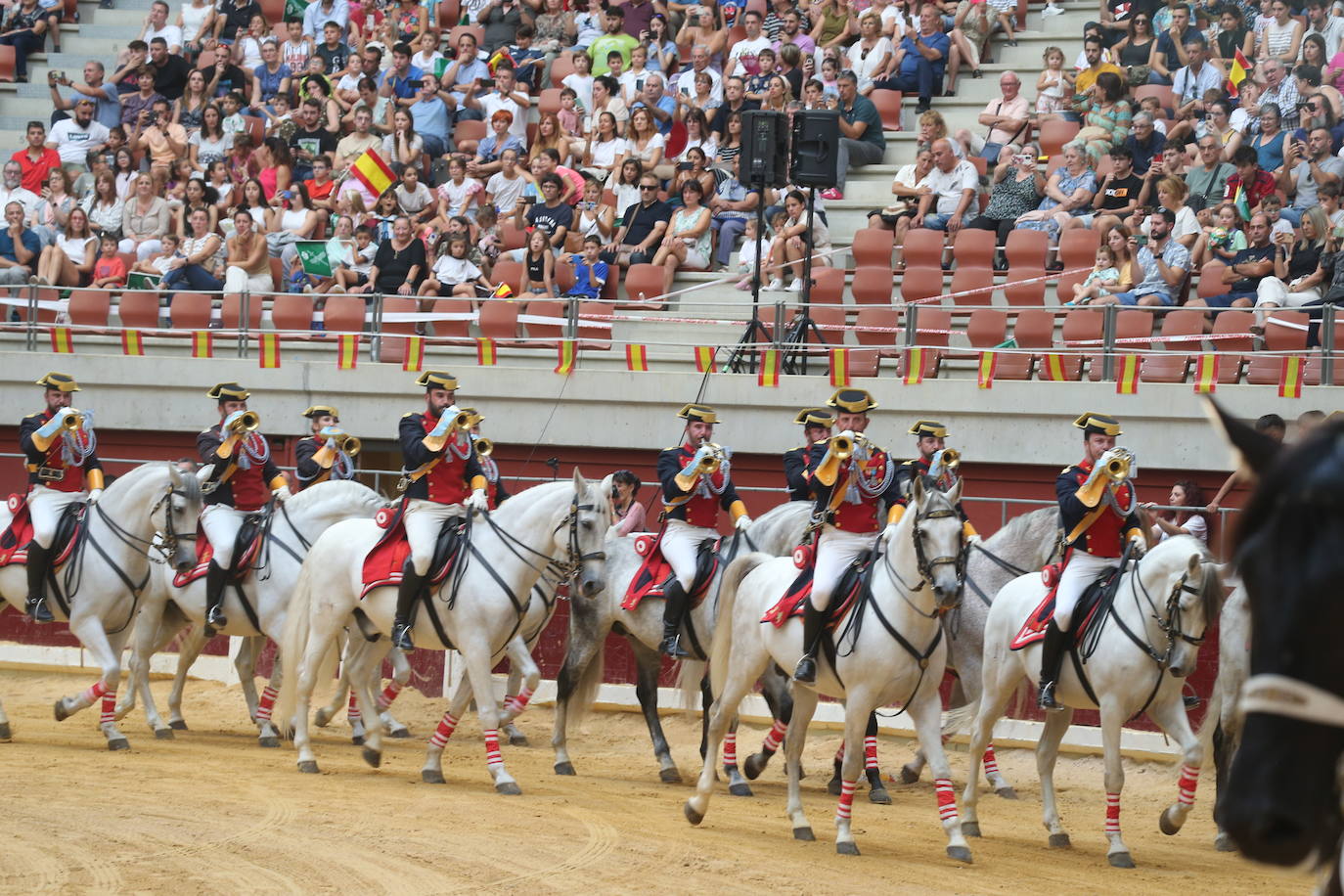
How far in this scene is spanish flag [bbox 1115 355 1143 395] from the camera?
51.0ft

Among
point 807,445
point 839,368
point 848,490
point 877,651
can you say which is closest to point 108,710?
point 807,445

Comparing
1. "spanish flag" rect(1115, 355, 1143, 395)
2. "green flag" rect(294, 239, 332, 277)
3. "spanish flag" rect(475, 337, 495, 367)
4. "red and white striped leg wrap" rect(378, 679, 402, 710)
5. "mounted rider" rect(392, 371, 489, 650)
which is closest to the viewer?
"mounted rider" rect(392, 371, 489, 650)

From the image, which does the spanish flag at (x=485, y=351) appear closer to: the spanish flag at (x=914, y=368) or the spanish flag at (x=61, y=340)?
the spanish flag at (x=914, y=368)

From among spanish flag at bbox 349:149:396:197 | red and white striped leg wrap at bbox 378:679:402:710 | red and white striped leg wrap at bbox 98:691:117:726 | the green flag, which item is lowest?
red and white striped leg wrap at bbox 378:679:402:710

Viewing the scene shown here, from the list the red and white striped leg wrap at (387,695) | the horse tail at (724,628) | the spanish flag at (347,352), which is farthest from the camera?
the spanish flag at (347,352)

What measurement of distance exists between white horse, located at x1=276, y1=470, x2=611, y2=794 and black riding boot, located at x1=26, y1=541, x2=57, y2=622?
2502 millimetres

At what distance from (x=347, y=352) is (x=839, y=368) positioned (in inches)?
225

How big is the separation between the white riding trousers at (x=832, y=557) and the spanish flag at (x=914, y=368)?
4.68 meters

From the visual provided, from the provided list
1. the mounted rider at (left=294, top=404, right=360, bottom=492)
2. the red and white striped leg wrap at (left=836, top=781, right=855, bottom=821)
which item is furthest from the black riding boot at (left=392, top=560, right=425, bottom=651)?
the red and white striped leg wrap at (left=836, top=781, right=855, bottom=821)

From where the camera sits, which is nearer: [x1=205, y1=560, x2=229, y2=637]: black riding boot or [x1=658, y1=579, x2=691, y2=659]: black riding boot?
[x1=658, y1=579, x2=691, y2=659]: black riding boot

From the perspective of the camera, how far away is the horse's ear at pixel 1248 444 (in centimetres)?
350

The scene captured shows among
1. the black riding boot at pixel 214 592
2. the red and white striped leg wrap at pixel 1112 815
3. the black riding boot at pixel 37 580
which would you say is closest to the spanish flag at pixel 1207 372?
the red and white striped leg wrap at pixel 1112 815

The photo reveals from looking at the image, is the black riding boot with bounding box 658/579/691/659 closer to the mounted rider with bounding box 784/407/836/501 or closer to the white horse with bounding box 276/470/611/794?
the white horse with bounding box 276/470/611/794

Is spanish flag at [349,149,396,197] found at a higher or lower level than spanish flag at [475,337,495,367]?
higher
